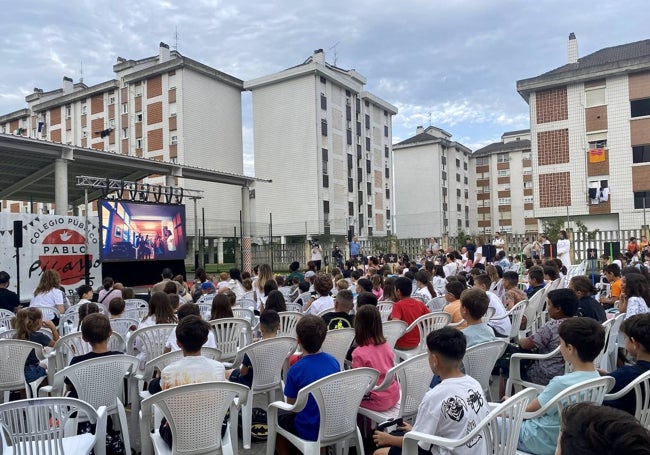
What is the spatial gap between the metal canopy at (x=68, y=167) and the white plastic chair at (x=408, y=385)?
1438 cm

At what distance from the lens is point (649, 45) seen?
1243 inches

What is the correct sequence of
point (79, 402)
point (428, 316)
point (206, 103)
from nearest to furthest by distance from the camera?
1. point (79, 402)
2. point (428, 316)
3. point (206, 103)

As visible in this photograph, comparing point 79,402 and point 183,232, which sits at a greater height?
point 183,232

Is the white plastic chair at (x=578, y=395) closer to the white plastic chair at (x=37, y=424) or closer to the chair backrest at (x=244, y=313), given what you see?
the white plastic chair at (x=37, y=424)

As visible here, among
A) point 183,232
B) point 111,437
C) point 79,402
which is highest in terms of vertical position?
point 183,232

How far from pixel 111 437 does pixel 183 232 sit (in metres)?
15.2

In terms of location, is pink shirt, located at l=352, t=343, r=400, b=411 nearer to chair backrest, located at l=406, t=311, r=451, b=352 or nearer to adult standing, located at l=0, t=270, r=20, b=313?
chair backrest, located at l=406, t=311, r=451, b=352

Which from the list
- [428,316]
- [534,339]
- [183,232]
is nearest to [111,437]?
[428,316]

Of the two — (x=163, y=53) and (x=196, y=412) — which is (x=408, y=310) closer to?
(x=196, y=412)

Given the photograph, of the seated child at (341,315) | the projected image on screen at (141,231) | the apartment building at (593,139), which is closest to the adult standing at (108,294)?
the seated child at (341,315)

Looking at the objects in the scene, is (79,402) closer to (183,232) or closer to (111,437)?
(111,437)

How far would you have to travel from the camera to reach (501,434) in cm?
255

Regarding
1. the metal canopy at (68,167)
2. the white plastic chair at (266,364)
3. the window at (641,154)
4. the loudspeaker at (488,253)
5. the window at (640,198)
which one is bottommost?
the white plastic chair at (266,364)

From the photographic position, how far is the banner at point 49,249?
13.0 metres
